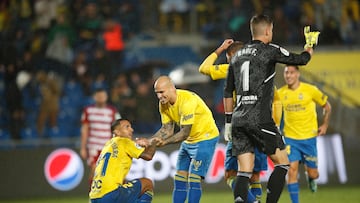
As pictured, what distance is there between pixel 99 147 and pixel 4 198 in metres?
2.99

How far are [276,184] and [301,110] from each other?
3.63 meters

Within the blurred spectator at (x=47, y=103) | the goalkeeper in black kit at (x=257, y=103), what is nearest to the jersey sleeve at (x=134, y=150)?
the goalkeeper in black kit at (x=257, y=103)

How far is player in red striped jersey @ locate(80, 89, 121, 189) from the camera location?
14109 mm

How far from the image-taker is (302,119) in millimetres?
13102

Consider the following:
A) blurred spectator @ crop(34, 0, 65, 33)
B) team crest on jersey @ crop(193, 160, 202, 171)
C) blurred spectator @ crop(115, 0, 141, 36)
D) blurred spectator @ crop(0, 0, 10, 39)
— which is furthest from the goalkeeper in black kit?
blurred spectator @ crop(0, 0, 10, 39)

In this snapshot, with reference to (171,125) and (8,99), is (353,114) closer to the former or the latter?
(8,99)

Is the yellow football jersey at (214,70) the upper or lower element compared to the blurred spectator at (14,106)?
upper

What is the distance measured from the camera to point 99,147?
559 inches

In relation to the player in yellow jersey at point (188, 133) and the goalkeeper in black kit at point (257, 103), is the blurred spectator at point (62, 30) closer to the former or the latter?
the player in yellow jersey at point (188, 133)

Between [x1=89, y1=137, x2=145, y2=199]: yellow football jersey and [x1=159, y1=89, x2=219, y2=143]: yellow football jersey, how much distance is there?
717mm

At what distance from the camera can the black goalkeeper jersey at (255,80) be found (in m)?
9.44

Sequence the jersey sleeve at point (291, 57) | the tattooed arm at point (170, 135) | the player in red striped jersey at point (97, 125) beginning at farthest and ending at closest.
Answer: the player in red striped jersey at point (97, 125) < the tattooed arm at point (170, 135) < the jersey sleeve at point (291, 57)

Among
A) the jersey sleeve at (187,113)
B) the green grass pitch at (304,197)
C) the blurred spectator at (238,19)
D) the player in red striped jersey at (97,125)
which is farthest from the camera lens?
the blurred spectator at (238,19)

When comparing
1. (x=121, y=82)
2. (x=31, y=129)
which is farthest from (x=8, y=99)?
(x=121, y=82)
